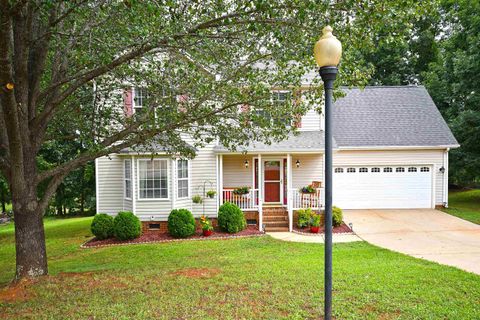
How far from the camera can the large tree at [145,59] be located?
4633mm

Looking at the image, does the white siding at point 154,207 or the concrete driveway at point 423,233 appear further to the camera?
A: the white siding at point 154,207

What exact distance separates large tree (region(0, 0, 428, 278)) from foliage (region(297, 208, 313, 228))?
16.4 feet

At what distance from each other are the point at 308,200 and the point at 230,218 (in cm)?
307

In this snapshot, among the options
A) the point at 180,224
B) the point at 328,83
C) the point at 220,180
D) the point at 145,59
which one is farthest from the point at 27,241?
the point at 220,180

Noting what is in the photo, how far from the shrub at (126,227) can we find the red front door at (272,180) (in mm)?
5261

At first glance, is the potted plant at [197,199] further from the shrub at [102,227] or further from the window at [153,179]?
the shrub at [102,227]

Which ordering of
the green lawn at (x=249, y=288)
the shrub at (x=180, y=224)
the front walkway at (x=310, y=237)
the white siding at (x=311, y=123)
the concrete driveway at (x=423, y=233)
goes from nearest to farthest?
the green lawn at (x=249, y=288), the concrete driveway at (x=423, y=233), the front walkway at (x=310, y=237), the shrub at (x=180, y=224), the white siding at (x=311, y=123)

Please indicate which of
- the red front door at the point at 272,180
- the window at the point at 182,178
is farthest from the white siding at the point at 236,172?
the window at the point at 182,178

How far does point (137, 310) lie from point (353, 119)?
547 inches

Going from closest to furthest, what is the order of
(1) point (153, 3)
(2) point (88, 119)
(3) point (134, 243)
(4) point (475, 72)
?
(1) point (153, 3) < (2) point (88, 119) < (3) point (134, 243) < (4) point (475, 72)

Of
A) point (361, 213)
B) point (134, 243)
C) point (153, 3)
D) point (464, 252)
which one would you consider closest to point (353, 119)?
point (361, 213)

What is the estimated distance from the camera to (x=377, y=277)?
5.92 meters

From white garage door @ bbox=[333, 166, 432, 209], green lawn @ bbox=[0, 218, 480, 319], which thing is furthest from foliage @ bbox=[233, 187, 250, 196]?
white garage door @ bbox=[333, 166, 432, 209]

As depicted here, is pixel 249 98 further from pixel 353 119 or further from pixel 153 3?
pixel 353 119
